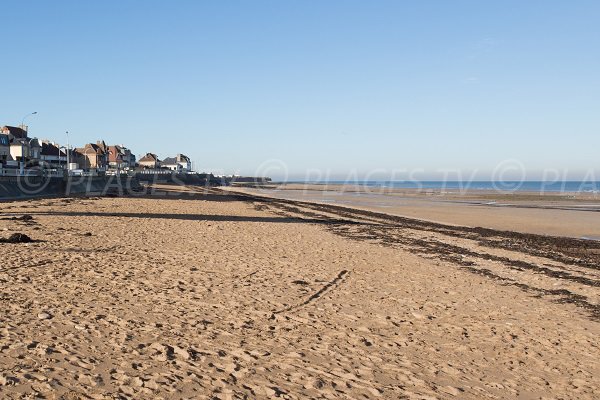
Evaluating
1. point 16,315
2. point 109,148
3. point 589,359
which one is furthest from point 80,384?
point 109,148

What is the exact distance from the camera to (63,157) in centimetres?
10600

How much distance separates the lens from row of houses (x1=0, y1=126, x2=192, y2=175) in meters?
69.7

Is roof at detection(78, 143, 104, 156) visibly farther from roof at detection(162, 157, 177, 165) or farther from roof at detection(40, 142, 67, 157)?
roof at detection(162, 157, 177, 165)

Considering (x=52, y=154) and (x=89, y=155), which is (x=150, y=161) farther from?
(x=52, y=154)

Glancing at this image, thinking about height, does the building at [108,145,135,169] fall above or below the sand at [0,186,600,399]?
above

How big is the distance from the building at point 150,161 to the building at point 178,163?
653 cm

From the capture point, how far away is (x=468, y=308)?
9688mm

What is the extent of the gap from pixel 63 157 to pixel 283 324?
111 m

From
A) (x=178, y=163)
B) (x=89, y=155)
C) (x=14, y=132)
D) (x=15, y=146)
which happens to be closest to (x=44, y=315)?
(x=15, y=146)

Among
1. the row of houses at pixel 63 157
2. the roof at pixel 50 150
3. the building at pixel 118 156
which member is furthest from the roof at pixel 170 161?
the roof at pixel 50 150

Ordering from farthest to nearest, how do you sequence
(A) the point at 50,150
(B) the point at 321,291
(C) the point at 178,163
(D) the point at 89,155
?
(C) the point at 178,163, (D) the point at 89,155, (A) the point at 50,150, (B) the point at 321,291

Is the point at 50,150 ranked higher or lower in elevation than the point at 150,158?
lower

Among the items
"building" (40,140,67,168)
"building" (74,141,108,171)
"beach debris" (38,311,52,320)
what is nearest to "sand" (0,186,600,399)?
"beach debris" (38,311,52,320)

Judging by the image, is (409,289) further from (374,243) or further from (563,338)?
(374,243)
